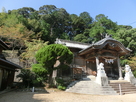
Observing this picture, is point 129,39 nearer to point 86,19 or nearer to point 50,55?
point 50,55

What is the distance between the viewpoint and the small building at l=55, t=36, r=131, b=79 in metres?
11.2

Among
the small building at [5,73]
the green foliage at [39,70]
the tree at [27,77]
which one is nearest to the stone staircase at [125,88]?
the green foliage at [39,70]

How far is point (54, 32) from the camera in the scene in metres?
30.3

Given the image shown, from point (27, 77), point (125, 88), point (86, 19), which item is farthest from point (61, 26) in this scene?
point (125, 88)

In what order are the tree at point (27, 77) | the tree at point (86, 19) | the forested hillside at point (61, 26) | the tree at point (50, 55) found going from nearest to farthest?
the tree at point (50, 55)
the tree at point (27, 77)
the forested hillside at point (61, 26)
the tree at point (86, 19)

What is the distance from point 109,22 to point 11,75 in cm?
2804

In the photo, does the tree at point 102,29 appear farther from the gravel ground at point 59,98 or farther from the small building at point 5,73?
the small building at point 5,73

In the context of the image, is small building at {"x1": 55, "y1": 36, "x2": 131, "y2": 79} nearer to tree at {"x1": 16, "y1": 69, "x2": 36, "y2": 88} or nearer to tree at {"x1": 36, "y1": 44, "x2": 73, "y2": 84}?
tree at {"x1": 36, "y1": 44, "x2": 73, "y2": 84}

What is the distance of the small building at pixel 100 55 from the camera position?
11.2m

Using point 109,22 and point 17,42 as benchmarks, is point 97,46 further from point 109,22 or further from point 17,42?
point 109,22

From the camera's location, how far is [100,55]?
1130 cm

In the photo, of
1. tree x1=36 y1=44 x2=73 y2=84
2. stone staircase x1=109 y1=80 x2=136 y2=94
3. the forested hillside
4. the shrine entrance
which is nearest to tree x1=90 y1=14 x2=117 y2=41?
the forested hillside

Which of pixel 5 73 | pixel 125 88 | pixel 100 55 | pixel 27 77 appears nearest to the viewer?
pixel 125 88

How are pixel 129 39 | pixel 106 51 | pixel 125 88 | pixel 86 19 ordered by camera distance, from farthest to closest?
pixel 86 19 → pixel 129 39 → pixel 106 51 → pixel 125 88
